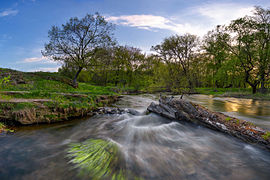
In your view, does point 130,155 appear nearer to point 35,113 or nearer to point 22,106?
point 35,113

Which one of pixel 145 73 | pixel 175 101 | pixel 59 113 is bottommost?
pixel 59 113

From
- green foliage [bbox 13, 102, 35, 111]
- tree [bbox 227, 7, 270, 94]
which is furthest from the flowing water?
tree [bbox 227, 7, 270, 94]

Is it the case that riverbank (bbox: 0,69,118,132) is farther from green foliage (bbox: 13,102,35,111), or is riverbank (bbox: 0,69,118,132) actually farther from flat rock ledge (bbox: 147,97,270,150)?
flat rock ledge (bbox: 147,97,270,150)

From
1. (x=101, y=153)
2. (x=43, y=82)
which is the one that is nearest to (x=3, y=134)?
(x=101, y=153)

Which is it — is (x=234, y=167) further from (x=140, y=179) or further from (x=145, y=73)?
(x=145, y=73)

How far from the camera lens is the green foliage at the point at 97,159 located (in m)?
2.89

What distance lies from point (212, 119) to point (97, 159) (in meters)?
4.88

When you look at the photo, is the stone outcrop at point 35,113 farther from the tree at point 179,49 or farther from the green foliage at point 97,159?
the tree at point 179,49

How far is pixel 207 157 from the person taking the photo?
3.62m

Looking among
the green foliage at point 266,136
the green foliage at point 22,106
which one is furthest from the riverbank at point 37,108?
the green foliage at point 266,136

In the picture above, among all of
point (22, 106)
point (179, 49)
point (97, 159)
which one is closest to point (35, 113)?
point (22, 106)

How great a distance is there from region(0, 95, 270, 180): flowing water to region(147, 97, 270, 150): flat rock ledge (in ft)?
0.85

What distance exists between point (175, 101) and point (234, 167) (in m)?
3.85

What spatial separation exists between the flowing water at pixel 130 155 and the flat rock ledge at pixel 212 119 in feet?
0.85
